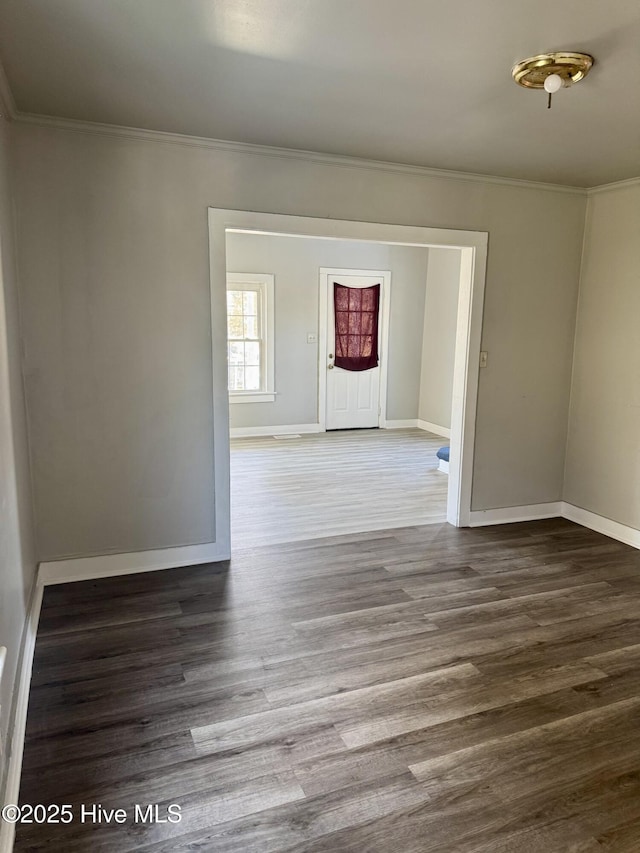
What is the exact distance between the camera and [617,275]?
3830mm

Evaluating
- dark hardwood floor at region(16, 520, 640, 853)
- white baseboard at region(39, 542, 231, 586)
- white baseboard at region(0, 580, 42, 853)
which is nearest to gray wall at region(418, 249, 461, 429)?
dark hardwood floor at region(16, 520, 640, 853)

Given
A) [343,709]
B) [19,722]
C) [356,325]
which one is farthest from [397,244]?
[356,325]

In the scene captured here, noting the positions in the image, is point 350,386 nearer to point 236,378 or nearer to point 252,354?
point 252,354

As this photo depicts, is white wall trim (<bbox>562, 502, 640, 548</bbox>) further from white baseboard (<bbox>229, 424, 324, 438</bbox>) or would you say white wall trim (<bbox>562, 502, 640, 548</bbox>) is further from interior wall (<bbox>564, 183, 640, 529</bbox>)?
white baseboard (<bbox>229, 424, 324, 438</bbox>)

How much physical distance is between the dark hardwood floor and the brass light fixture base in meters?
2.42

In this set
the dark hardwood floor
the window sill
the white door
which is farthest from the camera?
the white door

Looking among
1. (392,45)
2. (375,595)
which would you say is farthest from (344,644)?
(392,45)

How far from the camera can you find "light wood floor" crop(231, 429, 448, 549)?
4.09m

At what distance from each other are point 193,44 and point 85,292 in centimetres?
142

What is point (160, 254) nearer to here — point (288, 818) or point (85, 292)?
point (85, 292)

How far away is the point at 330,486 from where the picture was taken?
5.05 metres

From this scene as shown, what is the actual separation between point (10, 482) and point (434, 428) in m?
6.19

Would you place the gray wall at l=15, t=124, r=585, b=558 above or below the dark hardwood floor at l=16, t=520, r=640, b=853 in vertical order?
above

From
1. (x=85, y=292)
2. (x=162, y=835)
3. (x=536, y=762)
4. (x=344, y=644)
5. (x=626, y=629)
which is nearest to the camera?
(x=162, y=835)
